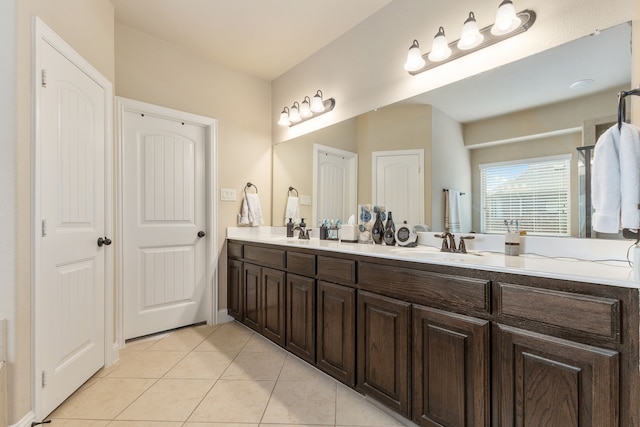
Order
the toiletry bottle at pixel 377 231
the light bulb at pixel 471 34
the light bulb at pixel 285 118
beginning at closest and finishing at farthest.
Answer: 1. the light bulb at pixel 471 34
2. the toiletry bottle at pixel 377 231
3. the light bulb at pixel 285 118

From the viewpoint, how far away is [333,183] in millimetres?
2580

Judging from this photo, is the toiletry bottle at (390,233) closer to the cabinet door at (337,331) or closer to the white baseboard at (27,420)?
the cabinet door at (337,331)

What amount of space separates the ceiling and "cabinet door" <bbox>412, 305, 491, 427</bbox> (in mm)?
2159

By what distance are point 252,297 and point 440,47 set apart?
2.28m

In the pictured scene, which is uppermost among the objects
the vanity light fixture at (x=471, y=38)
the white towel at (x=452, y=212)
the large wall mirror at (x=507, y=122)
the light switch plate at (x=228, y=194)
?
the vanity light fixture at (x=471, y=38)

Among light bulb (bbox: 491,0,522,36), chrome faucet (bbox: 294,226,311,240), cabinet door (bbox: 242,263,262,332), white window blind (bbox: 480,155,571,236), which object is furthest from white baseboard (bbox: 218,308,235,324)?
light bulb (bbox: 491,0,522,36)

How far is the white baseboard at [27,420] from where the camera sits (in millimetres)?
1345

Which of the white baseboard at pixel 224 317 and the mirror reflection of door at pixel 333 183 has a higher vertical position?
the mirror reflection of door at pixel 333 183

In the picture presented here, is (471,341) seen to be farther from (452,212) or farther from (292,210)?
(292,210)

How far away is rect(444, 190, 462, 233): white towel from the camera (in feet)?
5.85

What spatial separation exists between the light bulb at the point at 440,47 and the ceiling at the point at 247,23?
2.13 ft

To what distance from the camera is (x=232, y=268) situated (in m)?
2.86

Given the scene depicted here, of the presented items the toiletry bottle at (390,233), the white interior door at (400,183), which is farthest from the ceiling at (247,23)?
the toiletry bottle at (390,233)

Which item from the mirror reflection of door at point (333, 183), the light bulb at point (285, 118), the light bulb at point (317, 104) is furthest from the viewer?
the light bulb at point (285, 118)
